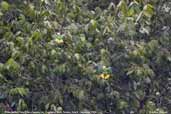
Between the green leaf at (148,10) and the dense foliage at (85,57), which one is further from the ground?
the green leaf at (148,10)

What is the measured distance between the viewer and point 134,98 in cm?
336

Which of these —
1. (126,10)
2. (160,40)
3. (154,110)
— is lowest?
(154,110)

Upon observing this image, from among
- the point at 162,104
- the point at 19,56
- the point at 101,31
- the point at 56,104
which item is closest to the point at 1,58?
the point at 19,56

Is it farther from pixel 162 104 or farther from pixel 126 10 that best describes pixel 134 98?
pixel 126 10

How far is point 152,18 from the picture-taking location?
3512 millimetres

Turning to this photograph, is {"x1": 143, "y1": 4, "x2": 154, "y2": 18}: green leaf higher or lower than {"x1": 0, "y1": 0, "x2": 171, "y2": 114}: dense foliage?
higher

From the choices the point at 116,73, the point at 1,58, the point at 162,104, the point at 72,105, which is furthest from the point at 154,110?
the point at 1,58

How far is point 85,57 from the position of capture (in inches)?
130

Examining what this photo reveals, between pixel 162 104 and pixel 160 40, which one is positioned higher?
pixel 160 40

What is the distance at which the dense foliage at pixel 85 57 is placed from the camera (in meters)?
3.24

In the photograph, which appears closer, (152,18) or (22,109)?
(22,109)

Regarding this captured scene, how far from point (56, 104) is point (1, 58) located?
521 millimetres

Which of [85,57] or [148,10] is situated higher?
[148,10]

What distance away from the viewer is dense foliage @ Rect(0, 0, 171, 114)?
324 centimetres
